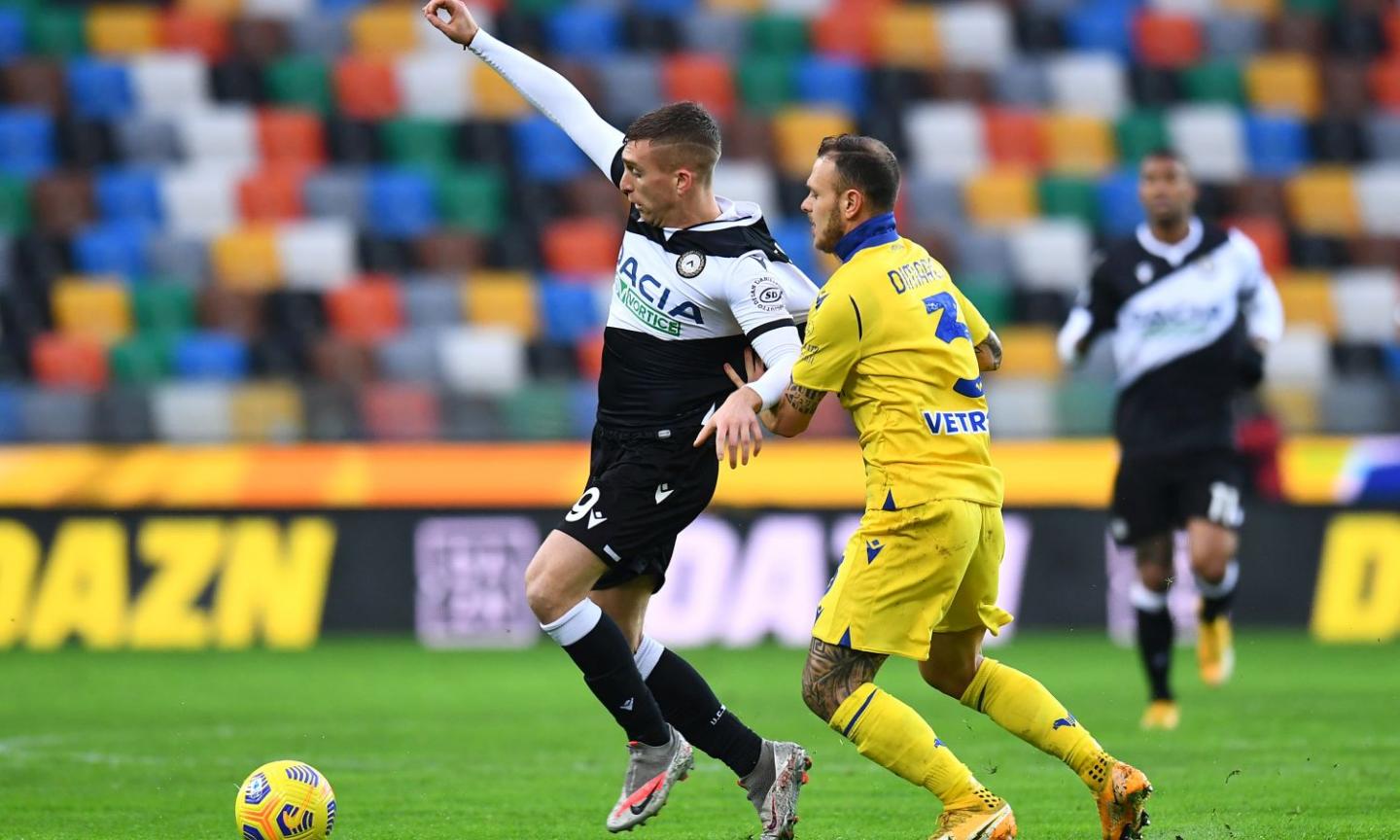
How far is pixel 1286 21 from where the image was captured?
21.4 m

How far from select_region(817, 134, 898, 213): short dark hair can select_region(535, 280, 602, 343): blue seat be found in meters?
11.0

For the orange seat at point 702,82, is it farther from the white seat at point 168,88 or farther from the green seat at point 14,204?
the green seat at point 14,204

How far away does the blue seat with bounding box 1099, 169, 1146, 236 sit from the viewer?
1900cm

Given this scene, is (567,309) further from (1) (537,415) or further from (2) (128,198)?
(2) (128,198)

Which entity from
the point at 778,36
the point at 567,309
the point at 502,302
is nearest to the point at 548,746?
the point at 567,309

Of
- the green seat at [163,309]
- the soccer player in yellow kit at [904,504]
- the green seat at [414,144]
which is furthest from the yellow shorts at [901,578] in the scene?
the green seat at [414,144]

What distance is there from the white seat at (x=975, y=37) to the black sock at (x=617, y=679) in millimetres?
15232

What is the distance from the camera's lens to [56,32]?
18984 millimetres

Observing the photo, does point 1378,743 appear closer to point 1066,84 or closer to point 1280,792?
point 1280,792

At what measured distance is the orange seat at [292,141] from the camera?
18.4 metres

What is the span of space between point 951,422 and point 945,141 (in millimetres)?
14053

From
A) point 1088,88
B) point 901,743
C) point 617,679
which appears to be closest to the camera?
point 901,743

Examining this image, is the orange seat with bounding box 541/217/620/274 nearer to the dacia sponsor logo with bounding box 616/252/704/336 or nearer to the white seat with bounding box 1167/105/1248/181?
the white seat with bounding box 1167/105/1248/181

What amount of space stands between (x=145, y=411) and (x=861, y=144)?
371 inches
